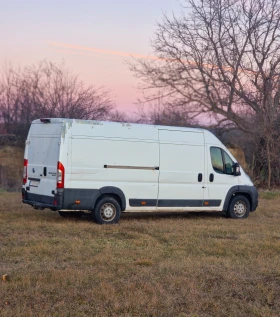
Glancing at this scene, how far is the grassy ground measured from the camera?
5.56 metres

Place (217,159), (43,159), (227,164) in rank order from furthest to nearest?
(227,164)
(217,159)
(43,159)

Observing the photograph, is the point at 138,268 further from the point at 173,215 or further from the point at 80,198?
the point at 173,215

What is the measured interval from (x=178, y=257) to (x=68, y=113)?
59.7ft

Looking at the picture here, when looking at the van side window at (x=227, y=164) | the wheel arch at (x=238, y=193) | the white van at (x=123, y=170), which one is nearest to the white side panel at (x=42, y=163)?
the white van at (x=123, y=170)

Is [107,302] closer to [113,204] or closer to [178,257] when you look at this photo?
[178,257]

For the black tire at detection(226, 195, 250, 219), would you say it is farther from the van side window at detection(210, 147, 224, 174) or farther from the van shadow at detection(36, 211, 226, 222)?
the van side window at detection(210, 147, 224, 174)

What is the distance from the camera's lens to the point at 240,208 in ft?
44.3

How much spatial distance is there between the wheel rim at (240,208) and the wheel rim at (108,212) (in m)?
3.63

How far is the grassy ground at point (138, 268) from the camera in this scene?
556 cm

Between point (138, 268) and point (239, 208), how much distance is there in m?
6.85

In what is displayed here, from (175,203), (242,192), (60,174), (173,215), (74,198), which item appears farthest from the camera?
(173,215)

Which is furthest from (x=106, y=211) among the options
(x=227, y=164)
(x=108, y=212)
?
(x=227, y=164)

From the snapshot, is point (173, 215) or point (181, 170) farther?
point (173, 215)

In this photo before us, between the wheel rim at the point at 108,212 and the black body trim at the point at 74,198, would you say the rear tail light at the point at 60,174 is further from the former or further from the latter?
the wheel rim at the point at 108,212
